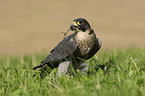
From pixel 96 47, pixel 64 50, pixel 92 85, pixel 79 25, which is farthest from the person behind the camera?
pixel 96 47

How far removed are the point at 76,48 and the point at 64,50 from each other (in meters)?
0.30

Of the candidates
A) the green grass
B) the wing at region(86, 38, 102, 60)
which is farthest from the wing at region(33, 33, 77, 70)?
the wing at region(86, 38, 102, 60)

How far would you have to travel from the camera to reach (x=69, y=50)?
197 inches

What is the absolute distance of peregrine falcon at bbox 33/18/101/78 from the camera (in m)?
4.96

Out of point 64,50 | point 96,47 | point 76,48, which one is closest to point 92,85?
point 76,48

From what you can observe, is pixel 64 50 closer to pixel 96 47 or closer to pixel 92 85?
pixel 96 47

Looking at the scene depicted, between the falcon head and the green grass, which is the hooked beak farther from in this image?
the green grass

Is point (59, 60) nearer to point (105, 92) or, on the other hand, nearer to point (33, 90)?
point (33, 90)

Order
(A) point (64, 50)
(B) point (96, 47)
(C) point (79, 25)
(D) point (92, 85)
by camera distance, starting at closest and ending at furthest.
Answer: (D) point (92, 85) < (C) point (79, 25) < (A) point (64, 50) < (B) point (96, 47)

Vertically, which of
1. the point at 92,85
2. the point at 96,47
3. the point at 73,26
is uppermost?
the point at 73,26

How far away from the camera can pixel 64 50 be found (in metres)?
5.13

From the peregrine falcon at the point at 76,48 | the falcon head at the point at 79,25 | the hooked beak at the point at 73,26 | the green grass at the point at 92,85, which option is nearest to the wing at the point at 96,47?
the peregrine falcon at the point at 76,48

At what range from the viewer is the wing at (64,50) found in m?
5.00

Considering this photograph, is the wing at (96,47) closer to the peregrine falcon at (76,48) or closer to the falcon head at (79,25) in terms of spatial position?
the peregrine falcon at (76,48)
